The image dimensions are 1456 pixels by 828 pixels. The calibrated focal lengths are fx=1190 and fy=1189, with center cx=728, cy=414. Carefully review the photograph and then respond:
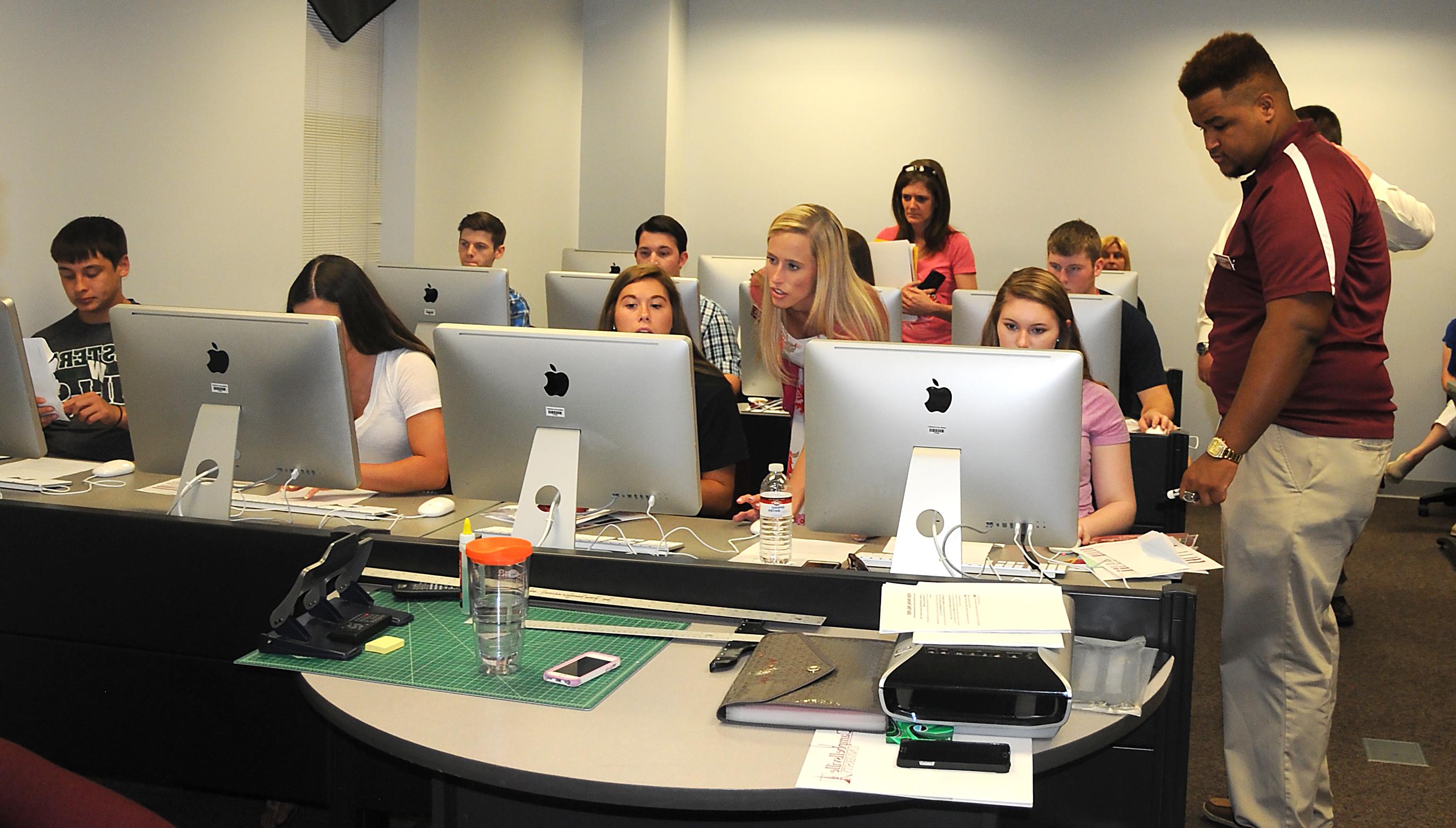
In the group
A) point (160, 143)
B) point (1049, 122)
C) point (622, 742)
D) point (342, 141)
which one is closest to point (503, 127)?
point (342, 141)

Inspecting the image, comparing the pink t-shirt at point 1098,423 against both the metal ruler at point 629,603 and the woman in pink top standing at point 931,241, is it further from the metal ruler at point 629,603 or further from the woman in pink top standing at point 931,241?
the woman in pink top standing at point 931,241

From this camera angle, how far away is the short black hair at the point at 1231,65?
237 centimetres

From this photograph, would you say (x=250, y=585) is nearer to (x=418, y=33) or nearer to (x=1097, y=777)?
(x=1097, y=777)

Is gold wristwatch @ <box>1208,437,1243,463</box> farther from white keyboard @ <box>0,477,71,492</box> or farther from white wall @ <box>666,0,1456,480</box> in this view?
white wall @ <box>666,0,1456,480</box>

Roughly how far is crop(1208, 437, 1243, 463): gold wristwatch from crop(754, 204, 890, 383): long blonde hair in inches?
39.3

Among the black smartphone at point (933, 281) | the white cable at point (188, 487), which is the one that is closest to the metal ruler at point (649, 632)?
the white cable at point (188, 487)

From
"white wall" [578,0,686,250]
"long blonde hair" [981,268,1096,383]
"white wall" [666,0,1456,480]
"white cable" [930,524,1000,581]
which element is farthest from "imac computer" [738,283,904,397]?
"white wall" [666,0,1456,480]

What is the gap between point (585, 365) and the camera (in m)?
2.14

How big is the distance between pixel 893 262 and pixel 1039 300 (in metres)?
2.11

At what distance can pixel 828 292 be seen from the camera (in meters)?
3.18

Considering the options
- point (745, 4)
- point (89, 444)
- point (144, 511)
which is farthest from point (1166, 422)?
point (745, 4)

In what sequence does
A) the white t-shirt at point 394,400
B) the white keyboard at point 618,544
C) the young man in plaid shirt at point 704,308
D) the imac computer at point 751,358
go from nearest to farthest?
1. the white keyboard at point 618,544
2. the white t-shirt at point 394,400
3. the imac computer at point 751,358
4. the young man in plaid shirt at point 704,308

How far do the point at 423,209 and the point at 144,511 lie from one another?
12.3 feet

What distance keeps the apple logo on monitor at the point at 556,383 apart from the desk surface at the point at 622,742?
0.65 metres
